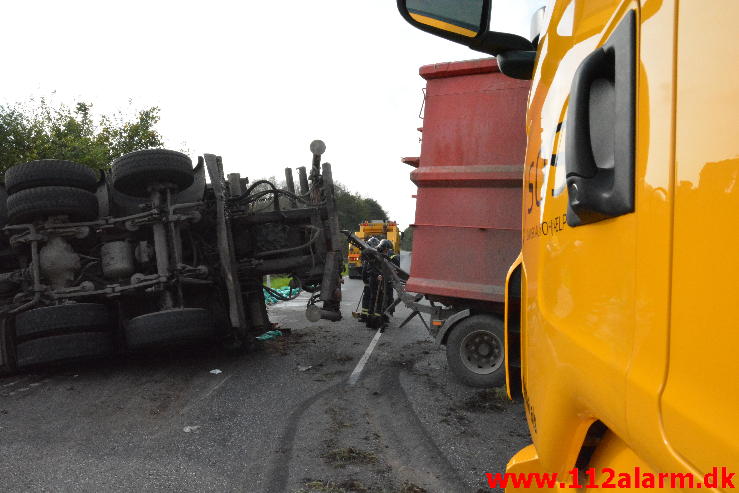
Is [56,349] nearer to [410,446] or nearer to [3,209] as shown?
[3,209]

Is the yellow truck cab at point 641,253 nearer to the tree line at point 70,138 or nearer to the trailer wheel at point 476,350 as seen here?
the trailer wheel at point 476,350

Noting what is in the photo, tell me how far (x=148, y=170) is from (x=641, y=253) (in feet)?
18.0

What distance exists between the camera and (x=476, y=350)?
5293 mm

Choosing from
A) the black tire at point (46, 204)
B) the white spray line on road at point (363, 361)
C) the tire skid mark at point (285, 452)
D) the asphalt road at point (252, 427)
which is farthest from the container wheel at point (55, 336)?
the white spray line on road at point (363, 361)

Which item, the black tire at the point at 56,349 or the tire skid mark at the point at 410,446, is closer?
the tire skid mark at the point at 410,446

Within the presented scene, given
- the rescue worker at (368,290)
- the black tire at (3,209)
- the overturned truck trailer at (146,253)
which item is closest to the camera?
the overturned truck trailer at (146,253)

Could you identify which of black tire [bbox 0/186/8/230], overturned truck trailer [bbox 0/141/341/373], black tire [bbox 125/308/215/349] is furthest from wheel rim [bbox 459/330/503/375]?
black tire [bbox 0/186/8/230]

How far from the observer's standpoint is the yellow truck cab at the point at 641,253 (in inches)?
26.8

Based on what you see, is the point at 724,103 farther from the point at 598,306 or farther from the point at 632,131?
the point at 598,306

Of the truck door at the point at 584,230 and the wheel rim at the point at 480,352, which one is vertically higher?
the truck door at the point at 584,230

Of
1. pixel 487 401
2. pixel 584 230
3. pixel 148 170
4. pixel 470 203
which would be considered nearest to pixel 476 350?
pixel 487 401

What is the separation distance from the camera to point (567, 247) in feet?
3.91

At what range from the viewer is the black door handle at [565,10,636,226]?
916 mm

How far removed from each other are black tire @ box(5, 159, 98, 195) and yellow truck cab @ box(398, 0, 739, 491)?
226 inches
